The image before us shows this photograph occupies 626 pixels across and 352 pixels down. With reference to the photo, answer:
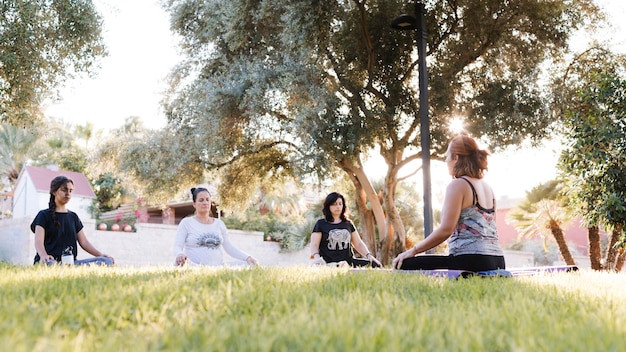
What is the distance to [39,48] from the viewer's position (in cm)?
1278

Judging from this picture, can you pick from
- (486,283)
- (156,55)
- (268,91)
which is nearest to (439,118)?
(268,91)

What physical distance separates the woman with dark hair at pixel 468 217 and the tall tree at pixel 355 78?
8.34m

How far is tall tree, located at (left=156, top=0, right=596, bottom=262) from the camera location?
14578 mm

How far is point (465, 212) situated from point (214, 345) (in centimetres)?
423

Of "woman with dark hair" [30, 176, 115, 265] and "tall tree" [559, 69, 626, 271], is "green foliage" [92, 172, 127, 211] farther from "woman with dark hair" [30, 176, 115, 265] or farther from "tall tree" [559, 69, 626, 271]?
"tall tree" [559, 69, 626, 271]

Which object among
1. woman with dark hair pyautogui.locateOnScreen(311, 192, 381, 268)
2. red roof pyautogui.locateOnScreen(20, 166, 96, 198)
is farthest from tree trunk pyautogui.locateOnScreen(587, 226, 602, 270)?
red roof pyautogui.locateOnScreen(20, 166, 96, 198)

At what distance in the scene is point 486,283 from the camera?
14.4 ft

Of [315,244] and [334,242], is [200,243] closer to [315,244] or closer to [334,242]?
[315,244]

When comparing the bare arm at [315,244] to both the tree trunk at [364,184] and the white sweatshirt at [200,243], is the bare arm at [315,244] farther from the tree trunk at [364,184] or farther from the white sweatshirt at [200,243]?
the tree trunk at [364,184]

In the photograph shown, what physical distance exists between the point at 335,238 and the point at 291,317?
710cm

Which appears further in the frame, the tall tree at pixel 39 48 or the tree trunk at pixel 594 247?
the tree trunk at pixel 594 247

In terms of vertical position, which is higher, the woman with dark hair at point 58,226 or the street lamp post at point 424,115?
the street lamp post at point 424,115

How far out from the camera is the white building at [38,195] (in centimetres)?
3180

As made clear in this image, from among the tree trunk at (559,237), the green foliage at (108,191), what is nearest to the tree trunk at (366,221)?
the tree trunk at (559,237)
